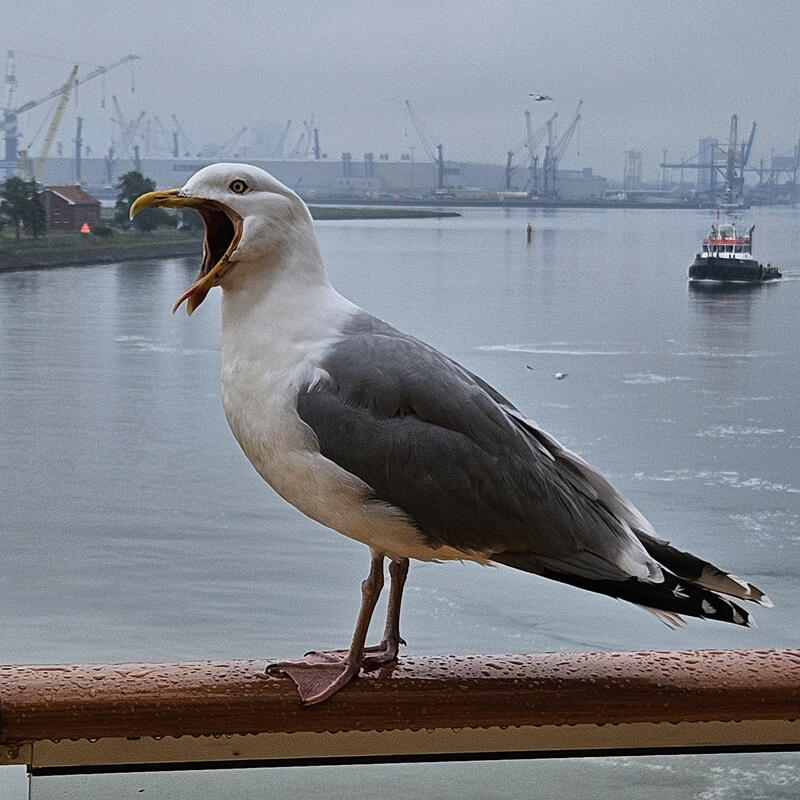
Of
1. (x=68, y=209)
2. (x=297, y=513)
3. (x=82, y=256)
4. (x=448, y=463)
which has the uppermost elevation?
(x=68, y=209)

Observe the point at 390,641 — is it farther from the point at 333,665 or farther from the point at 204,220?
the point at 204,220

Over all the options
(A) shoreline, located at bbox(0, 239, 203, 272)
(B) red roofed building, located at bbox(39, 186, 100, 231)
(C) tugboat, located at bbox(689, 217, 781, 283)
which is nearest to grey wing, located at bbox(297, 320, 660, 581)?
(A) shoreline, located at bbox(0, 239, 203, 272)

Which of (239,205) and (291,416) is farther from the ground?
(239,205)

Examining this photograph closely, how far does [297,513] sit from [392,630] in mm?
9823

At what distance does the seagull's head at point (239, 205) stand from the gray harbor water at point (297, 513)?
3522 millimetres

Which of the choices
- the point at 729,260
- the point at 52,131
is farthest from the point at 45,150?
the point at 729,260

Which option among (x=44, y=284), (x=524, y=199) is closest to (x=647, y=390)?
(x=524, y=199)

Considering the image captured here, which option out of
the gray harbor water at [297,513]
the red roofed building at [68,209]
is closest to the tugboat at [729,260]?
the gray harbor water at [297,513]

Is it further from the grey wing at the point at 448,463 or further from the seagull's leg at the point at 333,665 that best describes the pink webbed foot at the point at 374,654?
the grey wing at the point at 448,463

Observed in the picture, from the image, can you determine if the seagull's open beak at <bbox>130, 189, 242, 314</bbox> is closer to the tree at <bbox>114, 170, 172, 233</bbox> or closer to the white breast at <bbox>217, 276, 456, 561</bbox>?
the white breast at <bbox>217, 276, 456, 561</bbox>

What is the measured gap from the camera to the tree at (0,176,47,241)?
348 inches

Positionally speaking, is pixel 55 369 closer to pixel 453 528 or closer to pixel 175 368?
pixel 175 368

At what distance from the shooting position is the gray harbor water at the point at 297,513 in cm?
712

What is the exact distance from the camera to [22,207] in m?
8.85
